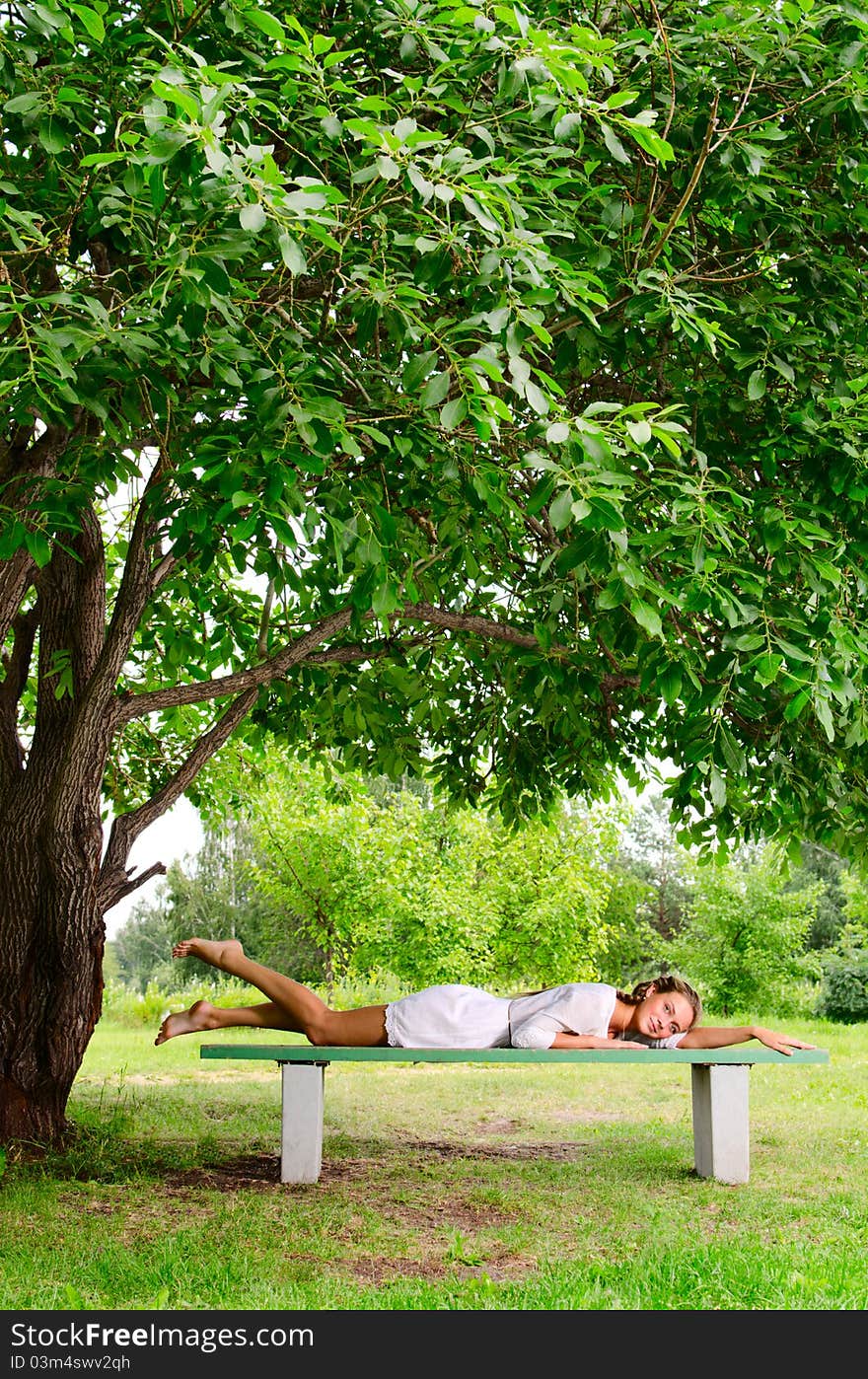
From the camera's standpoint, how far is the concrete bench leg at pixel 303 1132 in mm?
6590

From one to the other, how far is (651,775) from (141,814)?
396 cm

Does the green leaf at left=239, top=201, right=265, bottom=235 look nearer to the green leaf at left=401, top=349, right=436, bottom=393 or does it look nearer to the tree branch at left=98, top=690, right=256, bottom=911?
the green leaf at left=401, top=349, right=436, bottom=393

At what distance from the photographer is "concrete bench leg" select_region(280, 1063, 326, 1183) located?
659 cm

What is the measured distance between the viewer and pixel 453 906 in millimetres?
18375

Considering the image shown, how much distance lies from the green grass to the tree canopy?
6.70 ft

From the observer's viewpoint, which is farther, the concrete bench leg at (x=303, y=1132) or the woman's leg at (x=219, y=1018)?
the concrete bench leg at (x=303, y=1132)

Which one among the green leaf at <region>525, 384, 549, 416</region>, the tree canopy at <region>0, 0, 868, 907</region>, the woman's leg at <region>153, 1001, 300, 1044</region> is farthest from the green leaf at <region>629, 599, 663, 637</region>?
the woman's leg at <region>153, 1001, 300, 1044</region>

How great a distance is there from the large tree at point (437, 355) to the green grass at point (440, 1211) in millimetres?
1475

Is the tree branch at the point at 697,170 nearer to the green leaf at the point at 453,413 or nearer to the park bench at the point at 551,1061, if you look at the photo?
the green leaf at the point at 453,413

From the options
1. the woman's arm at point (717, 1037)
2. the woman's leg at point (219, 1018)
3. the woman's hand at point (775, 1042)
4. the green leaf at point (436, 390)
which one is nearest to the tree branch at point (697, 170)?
the green leaf at point (436, 390)

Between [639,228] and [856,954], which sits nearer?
[639,228]

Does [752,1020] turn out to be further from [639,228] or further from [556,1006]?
[639,228]

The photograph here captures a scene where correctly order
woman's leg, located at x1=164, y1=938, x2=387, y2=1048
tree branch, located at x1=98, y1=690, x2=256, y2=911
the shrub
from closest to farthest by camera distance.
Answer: woman's leg, located at x1=164, y1=938, x2=387, y2=1048, tree branch, located at x1=98, y1=690, x2=256, y2=911, the shrub
